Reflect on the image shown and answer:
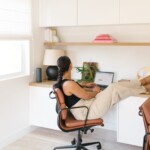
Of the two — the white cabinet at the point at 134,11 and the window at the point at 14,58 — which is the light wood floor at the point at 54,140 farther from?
the white cabinet at the point at 134,11

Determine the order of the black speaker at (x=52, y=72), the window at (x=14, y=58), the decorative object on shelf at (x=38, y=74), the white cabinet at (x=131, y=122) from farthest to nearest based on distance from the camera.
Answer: the black speaker at (x=52, y=72) → the decorative object on shelf at (x=38, y=74) → the window at (x=14, y=58) → the white cabinet at (x=131, y=122)

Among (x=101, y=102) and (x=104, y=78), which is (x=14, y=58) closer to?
(x=104, y=78)

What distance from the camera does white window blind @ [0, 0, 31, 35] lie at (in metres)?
3.22

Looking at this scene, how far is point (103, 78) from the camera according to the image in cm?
380

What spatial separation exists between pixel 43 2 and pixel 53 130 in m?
1.98

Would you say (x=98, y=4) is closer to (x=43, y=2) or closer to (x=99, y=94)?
(x=43, y=2)

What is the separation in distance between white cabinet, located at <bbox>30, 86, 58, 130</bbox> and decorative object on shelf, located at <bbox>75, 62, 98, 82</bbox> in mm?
592

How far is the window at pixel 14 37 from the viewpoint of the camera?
327cm

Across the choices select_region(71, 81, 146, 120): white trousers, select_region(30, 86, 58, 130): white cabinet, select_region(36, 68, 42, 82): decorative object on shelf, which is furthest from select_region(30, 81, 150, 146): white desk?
select_region(71, 81, 146, 120): white trousers

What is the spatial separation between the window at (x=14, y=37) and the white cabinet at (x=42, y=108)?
1.18 ft

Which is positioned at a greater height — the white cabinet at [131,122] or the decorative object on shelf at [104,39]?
the decorative object on shelf at [104,39]

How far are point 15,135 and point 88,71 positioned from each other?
1.42 meters

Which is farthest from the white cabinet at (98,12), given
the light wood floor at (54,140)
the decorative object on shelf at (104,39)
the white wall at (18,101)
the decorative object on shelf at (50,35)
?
the light wood floor at (54,140)

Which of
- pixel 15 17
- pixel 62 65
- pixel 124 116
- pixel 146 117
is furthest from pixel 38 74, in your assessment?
pixel 146 117
